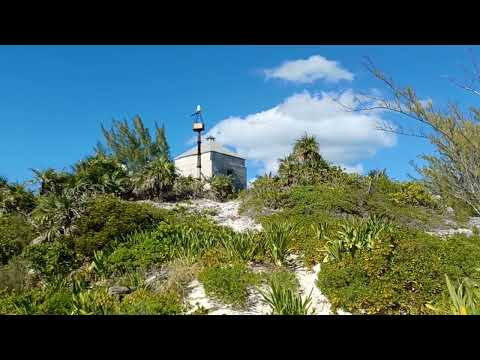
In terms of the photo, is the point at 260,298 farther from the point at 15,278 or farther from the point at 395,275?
the point at 15,278

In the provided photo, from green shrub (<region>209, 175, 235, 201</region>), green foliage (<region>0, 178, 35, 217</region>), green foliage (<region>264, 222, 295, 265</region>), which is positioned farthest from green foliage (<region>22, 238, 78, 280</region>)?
green shrub (<region>209, 175, 235, 201</region>)

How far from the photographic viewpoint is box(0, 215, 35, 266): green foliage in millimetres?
9036

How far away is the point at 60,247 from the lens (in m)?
8.39

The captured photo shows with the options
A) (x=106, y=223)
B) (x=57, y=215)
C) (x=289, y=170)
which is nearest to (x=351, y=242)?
(x=106, y=223)

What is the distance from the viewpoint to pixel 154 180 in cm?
1482

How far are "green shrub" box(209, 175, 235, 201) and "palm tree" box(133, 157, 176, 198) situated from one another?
1711 millimetres

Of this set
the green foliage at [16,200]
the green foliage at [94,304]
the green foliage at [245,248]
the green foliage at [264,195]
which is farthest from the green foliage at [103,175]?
the green foliage at [94,304]

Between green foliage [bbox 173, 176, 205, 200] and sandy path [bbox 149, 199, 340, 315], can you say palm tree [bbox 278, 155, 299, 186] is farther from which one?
sandy path [bbox 149, 199, 340, 315]

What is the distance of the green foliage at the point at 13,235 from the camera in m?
9.04

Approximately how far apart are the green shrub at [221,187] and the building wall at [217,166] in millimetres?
4104

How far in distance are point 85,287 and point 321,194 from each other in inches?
268
